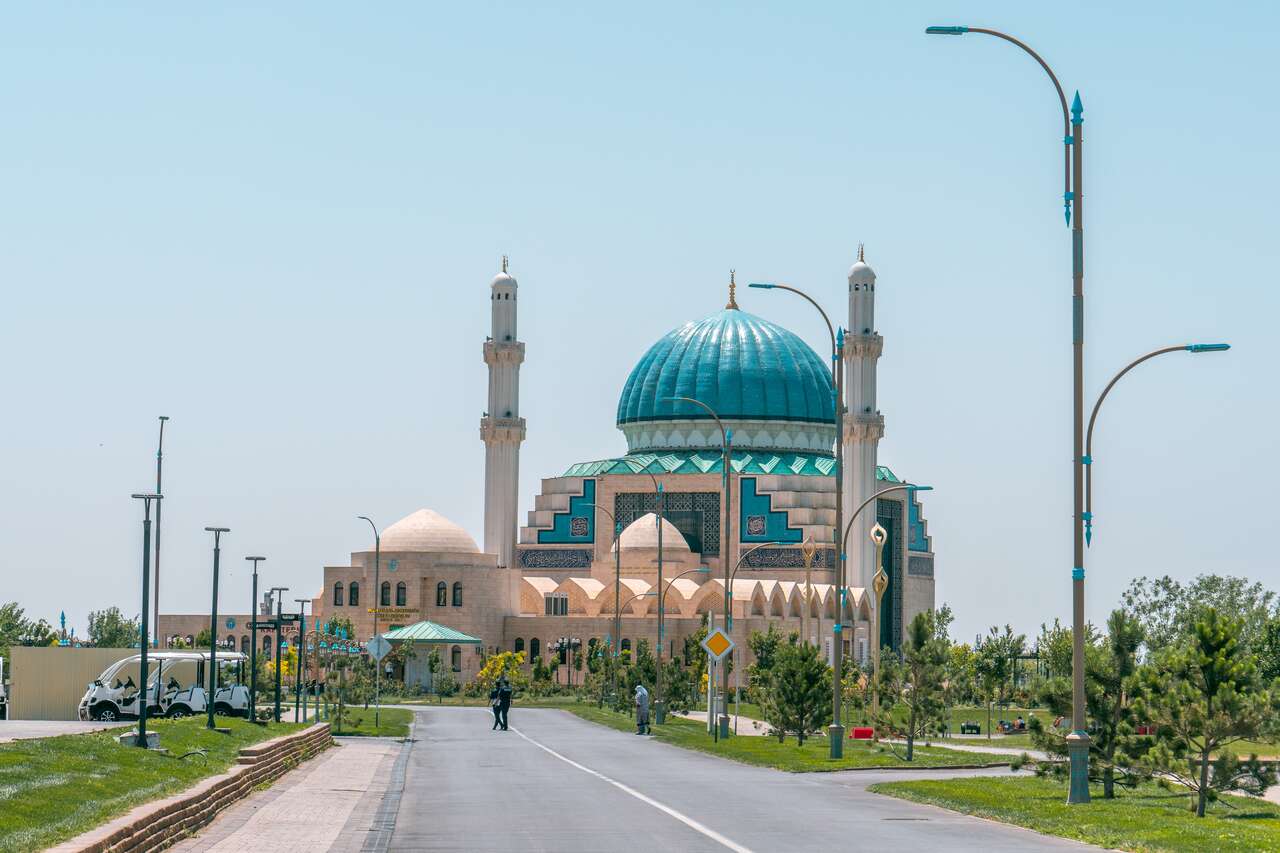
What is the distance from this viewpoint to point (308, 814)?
22531 mm

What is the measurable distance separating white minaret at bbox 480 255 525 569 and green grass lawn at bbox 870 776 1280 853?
7221 cm

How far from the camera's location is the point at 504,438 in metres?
101

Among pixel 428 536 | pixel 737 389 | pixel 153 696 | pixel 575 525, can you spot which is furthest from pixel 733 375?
pixel 153 696

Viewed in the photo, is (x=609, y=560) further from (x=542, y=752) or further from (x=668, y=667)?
(x=542, y=752)

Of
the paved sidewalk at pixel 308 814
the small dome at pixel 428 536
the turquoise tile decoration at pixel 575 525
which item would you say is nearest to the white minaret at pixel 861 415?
the turquoise tile decoration at pixel 575 525

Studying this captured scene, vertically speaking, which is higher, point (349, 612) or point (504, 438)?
point (504, 438)

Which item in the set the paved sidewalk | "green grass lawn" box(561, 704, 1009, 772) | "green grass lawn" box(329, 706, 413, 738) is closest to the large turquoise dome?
"green grass lawn" box(329, 706, 413, 738)

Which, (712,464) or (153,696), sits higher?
(712,464)

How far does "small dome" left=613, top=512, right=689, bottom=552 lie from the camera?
9788 cm

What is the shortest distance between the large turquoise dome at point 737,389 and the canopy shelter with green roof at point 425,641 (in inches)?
879

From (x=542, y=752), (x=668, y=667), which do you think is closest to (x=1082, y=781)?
(x=542, y=752)

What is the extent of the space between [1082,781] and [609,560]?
79.1 m

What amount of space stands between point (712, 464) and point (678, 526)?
14.2 feet

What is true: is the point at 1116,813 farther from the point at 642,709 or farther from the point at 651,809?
the point at 642,709
